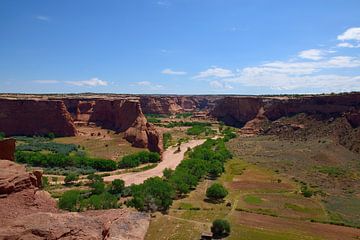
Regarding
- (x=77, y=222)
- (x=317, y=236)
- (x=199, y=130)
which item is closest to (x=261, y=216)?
(x=317, y=236)

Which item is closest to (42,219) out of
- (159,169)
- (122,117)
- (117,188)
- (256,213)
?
(256,213)

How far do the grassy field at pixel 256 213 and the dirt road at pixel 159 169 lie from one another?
10.9 metres

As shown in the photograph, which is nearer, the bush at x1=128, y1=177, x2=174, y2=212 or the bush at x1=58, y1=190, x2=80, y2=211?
the bush at x1=58, y1=190, x2=80, y2=211

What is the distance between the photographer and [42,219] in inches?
492

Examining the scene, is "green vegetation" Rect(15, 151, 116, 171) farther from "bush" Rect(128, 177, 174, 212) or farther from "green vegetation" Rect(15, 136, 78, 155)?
"bush" Rect(128, 177, 174, 212)

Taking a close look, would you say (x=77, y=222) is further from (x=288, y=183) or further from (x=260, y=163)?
(x=260, y=163)

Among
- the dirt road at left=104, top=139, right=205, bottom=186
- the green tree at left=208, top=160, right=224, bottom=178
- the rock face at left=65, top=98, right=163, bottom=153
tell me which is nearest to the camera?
the dirt road at left=104, top=139, right=205, bottom=186

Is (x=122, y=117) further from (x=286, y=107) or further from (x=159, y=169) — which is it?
(x=286, y=107)

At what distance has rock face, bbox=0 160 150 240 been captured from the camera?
38.8ft

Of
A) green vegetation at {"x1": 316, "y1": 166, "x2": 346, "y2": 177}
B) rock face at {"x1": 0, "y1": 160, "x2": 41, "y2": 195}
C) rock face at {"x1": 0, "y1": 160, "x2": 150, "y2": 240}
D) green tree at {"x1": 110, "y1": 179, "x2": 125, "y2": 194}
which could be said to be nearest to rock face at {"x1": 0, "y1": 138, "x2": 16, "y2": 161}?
rock face at {"x1": 0, "y1": 160, "x2": 150, "y2": 240}

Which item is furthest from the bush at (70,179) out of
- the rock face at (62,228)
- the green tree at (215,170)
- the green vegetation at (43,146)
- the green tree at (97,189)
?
the rock face at (62,228)

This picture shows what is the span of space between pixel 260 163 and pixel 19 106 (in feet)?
223

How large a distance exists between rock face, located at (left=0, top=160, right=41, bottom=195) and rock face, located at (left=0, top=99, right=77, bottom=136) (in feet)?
300

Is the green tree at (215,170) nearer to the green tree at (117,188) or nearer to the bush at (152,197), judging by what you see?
the green tree at (117,188)
